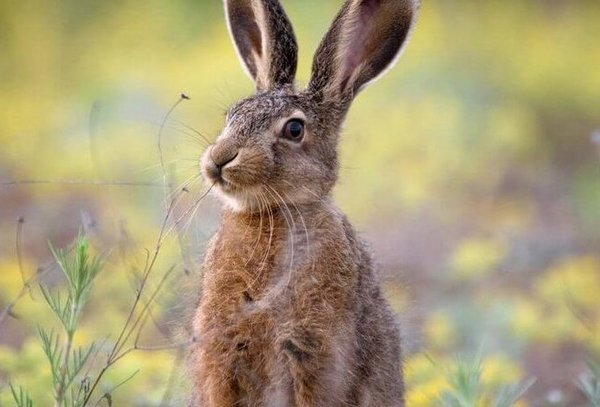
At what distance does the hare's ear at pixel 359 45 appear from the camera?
6.06m

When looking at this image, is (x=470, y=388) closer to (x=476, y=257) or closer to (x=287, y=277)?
(x=287, y=277)

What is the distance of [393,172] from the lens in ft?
32.4

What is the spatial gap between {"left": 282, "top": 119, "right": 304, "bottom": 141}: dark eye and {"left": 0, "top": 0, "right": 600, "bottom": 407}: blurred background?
48 cm

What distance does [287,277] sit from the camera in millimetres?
5645

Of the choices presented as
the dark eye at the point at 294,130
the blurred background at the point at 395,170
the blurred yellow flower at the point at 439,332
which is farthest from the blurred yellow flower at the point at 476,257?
the dark eye at the point at 294,130

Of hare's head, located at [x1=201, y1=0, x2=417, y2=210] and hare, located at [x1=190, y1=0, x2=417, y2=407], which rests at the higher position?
→ hare's head, located at [x1=201, y1=0, x2=417, y2=210]

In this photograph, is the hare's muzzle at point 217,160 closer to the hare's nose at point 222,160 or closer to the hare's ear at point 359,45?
the hare's nose at point 222,160

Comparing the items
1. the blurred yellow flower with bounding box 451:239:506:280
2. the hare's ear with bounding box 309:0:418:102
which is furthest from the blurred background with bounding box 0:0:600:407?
the hare's ear with bounding box 309:0:418:102

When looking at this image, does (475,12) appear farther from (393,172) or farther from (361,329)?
(361,329)

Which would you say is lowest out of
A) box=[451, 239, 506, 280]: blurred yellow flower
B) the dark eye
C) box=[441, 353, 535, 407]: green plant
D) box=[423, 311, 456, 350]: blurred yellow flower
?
box=[441, 353, 535, 407]: green plant

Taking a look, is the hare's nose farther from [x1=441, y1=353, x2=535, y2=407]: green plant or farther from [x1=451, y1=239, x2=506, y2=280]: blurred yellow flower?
[x1=451, y1=239, x2=506, y2=280]: blurred yellow flower

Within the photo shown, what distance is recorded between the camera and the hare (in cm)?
556

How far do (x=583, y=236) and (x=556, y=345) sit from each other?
1.42 meters

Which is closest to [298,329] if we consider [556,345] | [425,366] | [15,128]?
[425,366]
